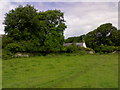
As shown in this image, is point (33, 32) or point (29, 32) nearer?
point (29, 32)

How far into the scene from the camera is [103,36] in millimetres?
32500

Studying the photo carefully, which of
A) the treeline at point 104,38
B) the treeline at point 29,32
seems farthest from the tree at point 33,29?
the treeline at point 104,38

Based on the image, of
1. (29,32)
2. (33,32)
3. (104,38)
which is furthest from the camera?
(104,38)

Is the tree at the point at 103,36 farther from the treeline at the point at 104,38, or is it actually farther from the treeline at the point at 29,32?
the treeline at the point at 29,32

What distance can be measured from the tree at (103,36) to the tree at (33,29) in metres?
14.8

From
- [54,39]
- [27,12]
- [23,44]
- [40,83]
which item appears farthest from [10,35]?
[40,83]

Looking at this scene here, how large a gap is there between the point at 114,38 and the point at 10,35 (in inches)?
815

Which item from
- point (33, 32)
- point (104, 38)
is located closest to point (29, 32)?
point (33, 32)

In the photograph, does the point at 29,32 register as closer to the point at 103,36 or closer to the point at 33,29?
the point at 33,29

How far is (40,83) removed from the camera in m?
5.38

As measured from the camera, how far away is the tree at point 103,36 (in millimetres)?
30817

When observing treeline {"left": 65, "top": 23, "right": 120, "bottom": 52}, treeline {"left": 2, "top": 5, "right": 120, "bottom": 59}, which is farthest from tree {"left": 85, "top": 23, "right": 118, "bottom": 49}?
treeline {"left": 2, "top": 5, "right": 120, "bottom": 59}

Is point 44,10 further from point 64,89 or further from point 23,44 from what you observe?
point 64,89

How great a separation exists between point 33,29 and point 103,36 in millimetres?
18667
